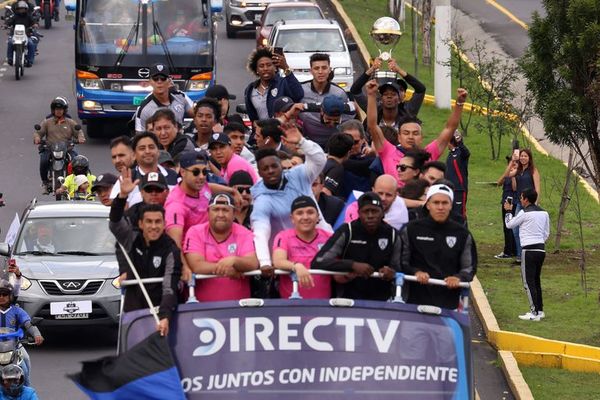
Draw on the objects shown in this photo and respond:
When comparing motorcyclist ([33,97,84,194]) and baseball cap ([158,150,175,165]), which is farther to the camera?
motorcyclist ([33,97,84,194])

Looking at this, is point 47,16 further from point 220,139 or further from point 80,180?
point 220,139

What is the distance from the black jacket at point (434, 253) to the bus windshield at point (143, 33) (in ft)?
65.5

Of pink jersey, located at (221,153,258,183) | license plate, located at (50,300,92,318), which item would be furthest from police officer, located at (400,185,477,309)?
license plate, located at (50,300,92,318)

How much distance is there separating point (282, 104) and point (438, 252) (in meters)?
5.73

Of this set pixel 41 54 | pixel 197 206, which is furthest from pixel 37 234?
pixel 41 54

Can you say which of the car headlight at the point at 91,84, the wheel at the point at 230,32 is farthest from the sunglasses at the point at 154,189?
the wheel at the point at 230,32

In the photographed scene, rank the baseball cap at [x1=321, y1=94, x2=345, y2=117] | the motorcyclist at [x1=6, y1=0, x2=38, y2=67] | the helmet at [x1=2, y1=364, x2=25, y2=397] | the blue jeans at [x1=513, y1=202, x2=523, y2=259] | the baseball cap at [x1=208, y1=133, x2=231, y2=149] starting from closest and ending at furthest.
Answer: the baseball cap at [x1=208, y1=133, x2=231, y2=149], the helmet at [x1=2, y1=364, x2=25, y2=397], the baseball cap at [x1=321, y1=94, x2=345, y2=117], the blue jeans at [x1=513, y1=202, x2=523, y2=259], the motorcyclist at [x1=6, y1=0, x2=38, y2=67]

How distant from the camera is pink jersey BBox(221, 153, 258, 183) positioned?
13.7 meters

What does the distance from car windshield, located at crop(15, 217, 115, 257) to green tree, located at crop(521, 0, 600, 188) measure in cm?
557

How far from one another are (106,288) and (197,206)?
7.98 meters

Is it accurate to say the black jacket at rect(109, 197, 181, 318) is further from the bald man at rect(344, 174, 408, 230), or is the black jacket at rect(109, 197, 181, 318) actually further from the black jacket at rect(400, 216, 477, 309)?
the bald man at rect(344, 174, 408, 230)

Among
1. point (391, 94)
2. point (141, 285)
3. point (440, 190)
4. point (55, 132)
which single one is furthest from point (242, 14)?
point (141, 285)

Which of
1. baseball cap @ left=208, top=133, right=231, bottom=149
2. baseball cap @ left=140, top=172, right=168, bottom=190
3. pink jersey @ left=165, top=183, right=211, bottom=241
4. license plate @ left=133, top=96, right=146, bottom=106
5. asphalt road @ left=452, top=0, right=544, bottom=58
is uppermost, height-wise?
baseball cap @ left=140, top=172, right=168, bottom=190

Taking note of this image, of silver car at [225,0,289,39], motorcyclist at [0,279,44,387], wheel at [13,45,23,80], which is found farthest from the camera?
silver car at [225,0,289,39]
